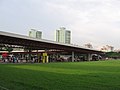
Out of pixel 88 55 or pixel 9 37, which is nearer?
pixel 9 37

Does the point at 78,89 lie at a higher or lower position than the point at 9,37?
lower

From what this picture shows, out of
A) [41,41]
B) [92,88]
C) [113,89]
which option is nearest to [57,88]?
[92,88]

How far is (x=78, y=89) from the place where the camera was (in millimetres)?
14875

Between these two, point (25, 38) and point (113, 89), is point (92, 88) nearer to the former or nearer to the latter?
point (113, 89)

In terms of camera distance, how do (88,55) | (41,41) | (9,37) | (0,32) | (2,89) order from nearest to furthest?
1. (2,89)
2. (0,32)
3. (9,37)
4. (41,41)
5. (88,55)

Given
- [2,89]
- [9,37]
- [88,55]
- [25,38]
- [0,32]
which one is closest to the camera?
[2,89]

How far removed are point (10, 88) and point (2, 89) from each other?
57cm

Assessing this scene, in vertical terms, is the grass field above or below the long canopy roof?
below

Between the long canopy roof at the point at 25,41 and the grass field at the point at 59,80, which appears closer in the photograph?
the grass field at the point at 59,80

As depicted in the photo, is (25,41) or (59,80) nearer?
(59,80)

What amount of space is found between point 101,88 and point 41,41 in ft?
307

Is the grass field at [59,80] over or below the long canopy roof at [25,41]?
below

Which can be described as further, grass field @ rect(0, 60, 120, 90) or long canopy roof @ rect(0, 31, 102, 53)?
long canopy roof @ rect(0, 31, 102, 53)

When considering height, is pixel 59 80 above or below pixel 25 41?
below
